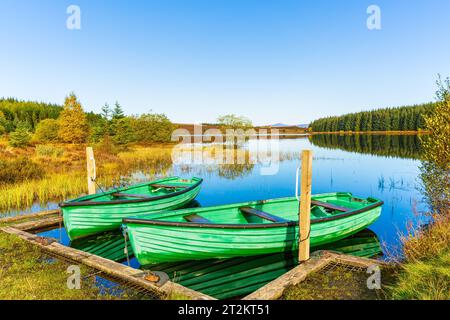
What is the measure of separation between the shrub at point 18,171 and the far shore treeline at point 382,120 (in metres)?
80.8

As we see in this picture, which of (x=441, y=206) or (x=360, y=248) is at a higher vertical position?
(x=441, y=206)

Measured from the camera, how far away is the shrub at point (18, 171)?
14.6 meters

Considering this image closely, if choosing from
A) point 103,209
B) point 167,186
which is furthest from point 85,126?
point 103,209

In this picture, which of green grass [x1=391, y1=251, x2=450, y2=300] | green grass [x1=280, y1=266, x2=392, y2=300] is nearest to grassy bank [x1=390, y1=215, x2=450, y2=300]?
green grass [x1=391, y1=251, x2=450, y2=300]

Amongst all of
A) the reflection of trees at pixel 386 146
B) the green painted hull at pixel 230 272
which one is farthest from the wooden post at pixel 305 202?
the reflection of trees at pixel 386 146

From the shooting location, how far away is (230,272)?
6695mm

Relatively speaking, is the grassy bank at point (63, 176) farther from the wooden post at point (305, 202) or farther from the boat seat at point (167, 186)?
the wooden post at point (305, 202)

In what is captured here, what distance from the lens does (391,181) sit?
18109 mm

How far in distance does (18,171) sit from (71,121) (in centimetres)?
2302

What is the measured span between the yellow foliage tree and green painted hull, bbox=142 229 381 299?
34690 mm

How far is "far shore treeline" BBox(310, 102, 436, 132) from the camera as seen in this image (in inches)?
3145

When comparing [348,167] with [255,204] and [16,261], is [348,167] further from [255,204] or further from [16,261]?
[16,261]

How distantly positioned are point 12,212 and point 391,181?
2067cm
